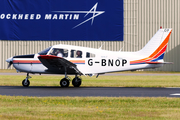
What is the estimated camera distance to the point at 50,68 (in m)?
19.0

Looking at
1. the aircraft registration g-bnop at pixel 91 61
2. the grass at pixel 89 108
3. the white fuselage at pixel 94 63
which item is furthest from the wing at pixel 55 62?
the grass at pixel 89 108

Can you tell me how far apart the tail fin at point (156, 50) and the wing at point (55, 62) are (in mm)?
3553

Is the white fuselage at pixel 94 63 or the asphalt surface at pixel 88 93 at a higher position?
the white fuselage at pixel 94 63

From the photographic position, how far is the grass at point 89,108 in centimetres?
906

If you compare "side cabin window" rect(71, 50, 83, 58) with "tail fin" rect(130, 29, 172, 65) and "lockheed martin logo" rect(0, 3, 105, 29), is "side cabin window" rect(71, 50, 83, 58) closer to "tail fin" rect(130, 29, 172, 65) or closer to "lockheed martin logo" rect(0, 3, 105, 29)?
"tail fin" rect(130, 29, 172, 65)

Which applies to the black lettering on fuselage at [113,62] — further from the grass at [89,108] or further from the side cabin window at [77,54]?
the grass at [89,108]

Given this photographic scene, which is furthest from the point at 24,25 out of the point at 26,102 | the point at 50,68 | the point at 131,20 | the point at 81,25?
the point at 26,102

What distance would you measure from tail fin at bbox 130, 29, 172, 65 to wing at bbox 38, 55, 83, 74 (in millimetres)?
3553

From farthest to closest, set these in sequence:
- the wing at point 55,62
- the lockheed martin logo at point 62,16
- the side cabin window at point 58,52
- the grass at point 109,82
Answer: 1. the lockheed martin logo at point 62,16
2. the grass at point 109,82
3. the side cabin window at point 58,52
4. the wing at point 55,62

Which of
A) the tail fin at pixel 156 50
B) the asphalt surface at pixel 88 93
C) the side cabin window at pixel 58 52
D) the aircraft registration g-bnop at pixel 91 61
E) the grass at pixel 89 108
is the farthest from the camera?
the tail fin at pixel 156 50

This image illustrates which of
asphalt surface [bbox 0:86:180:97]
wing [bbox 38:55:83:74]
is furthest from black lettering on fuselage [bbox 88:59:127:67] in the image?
asphalt surface [bbox 0:86:180:97]

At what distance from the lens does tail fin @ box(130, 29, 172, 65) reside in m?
19.2

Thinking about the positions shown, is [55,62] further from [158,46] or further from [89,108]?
[89,108]

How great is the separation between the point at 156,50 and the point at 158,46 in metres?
0.27
